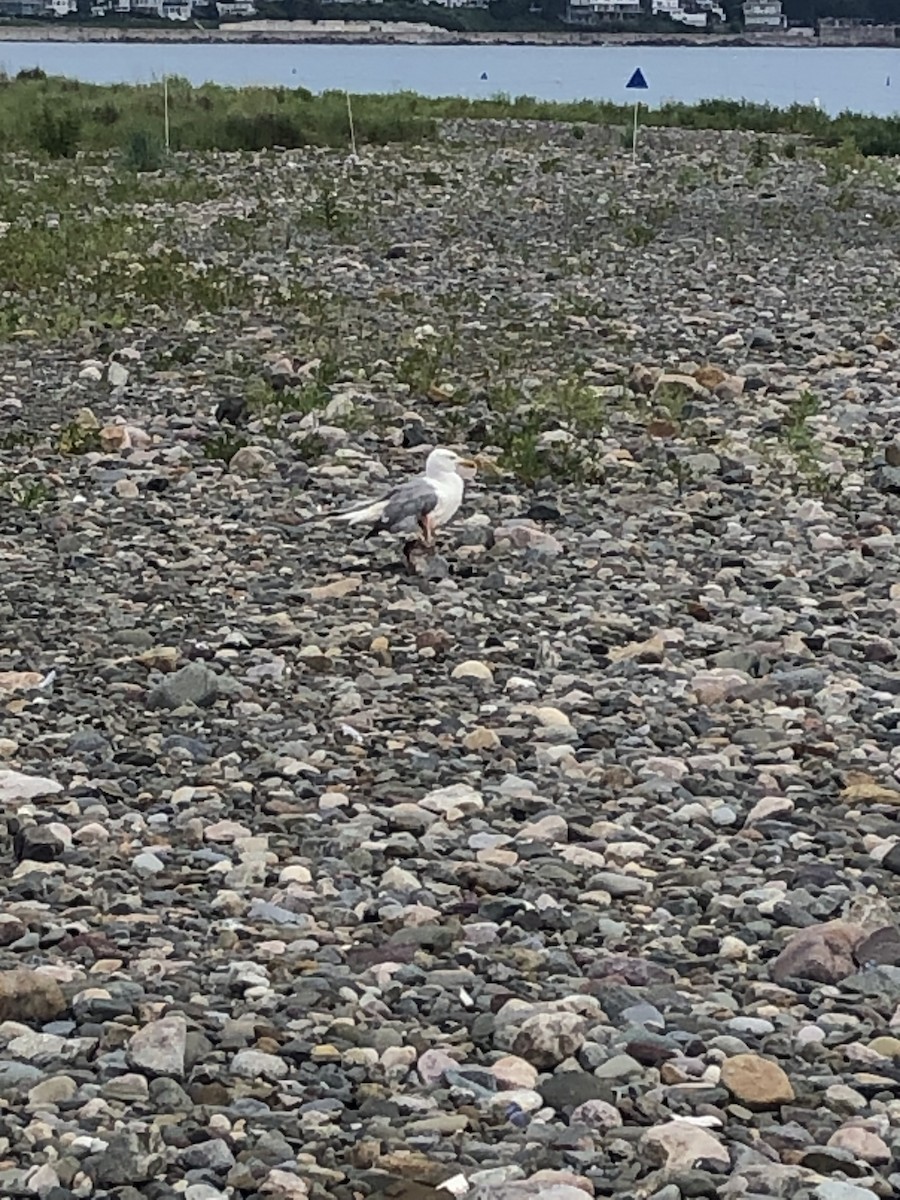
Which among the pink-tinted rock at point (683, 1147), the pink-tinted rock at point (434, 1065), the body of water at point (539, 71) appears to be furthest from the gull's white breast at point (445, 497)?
the body of water at point (539, 71)

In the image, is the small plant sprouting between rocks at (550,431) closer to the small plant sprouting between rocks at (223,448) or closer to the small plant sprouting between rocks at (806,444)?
the small plant sprouting between rocks at (806,444)

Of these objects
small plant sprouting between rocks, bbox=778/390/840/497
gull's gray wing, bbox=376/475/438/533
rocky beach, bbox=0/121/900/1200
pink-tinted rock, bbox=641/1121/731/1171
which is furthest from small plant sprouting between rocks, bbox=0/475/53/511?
pink-tinted rock, bbox=641/1121/731/1171

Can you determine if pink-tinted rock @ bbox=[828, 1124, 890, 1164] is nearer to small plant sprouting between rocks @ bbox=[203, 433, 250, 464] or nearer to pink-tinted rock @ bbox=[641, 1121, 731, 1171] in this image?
pink-tinted rock @ bbox=[641, 1121, 731, 1171]

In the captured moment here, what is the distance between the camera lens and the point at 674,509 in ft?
27.9

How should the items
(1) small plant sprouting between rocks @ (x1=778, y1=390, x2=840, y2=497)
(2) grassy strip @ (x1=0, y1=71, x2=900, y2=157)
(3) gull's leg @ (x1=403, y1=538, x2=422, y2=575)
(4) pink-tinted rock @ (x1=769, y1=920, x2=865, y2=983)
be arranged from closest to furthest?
(4) pink-tinted rock @ (x1=769, y1=920, x2=865, y2=983) < (3) gull's leg @ (x1=403, y1=538, x2=422, y2=575) < (1) small plant sprouting between rocks @ (x1=778, y1=390, x2=840, y2=497) < (2) grassy strip @ (x1=0, y1=71, x2=900, y2=157)

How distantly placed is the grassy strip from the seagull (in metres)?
17.3

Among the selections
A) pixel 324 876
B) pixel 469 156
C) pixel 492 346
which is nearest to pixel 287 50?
pixel 469 156

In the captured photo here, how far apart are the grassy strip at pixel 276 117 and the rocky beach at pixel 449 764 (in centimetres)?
1478

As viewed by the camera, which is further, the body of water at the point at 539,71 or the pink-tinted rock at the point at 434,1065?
the body of water at the point at 539,71

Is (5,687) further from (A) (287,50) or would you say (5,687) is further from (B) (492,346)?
(A) (287,50)

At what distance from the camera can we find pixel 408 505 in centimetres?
764

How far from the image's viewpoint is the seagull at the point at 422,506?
759cm

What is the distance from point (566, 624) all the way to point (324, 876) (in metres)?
2.33

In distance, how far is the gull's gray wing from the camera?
300 inches
